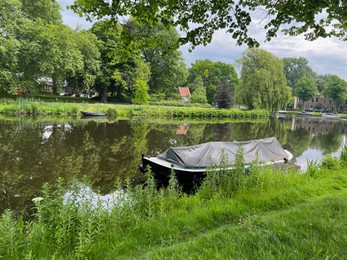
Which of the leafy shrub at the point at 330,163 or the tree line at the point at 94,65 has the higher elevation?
the tree line at the point at 94,65

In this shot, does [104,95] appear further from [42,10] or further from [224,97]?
[224,97]

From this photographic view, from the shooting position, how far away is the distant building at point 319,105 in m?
86.2

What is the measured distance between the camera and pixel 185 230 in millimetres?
3717

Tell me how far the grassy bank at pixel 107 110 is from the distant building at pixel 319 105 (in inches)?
2205

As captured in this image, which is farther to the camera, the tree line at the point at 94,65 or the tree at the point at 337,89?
the tree at the point at 337,89

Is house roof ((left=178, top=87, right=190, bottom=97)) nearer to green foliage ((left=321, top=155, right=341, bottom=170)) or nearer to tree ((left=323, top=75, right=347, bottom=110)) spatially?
tree ((left=323, top=75, right=347, bottom=110))

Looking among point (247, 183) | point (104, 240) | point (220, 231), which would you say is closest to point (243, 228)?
point (220, 231)

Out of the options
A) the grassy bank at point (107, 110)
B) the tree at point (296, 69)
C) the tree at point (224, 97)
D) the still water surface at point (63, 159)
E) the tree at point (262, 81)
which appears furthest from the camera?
the tree at point (296, 69)

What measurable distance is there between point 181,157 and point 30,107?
2519 cm

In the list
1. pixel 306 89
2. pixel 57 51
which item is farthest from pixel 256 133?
pixel 306 89

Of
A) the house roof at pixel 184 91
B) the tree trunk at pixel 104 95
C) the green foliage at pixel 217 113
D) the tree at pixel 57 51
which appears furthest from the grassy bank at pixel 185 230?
the house roof at pixel 184 91

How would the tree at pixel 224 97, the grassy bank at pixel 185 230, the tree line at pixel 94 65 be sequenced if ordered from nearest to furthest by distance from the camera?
the grassy bank at pixel 185 230
the tree line at pixel 94 65
the tree at pixel 224 97

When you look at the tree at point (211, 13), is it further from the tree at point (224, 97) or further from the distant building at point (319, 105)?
the distant building at point (319, 105)

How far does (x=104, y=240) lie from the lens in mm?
3393
